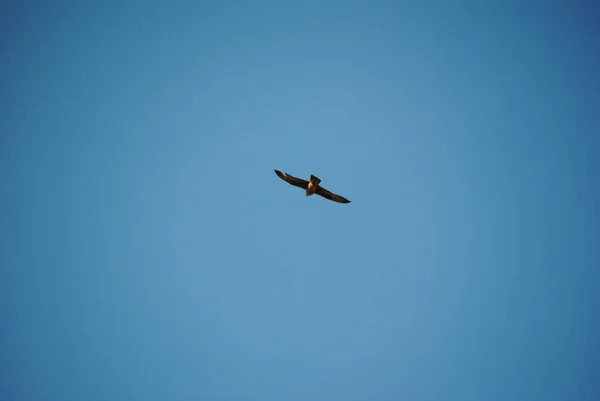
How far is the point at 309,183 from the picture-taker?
1206 cm

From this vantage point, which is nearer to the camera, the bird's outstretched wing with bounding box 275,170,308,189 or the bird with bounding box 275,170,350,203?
the bird with bounding box 275,170,350,203

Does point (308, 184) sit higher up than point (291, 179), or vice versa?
point (291, 179)

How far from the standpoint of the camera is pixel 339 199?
13.7m

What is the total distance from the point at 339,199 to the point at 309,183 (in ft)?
6.94

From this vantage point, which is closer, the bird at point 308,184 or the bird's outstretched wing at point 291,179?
the bird at point 308,184

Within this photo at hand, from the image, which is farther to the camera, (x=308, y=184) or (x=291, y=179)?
(x=291, y=179)

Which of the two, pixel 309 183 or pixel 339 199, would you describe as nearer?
pixel 309 183
